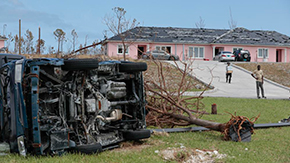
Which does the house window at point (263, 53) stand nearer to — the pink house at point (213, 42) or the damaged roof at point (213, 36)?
the pink house at point (213, 42)

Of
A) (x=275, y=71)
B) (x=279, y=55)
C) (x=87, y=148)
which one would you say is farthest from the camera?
(x=279, y=55)

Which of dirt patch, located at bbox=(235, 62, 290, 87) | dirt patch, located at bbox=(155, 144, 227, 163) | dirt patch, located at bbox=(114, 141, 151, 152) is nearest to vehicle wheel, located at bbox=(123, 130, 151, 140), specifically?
dirt patch, located at bbox=(114, 141, 151, 152)

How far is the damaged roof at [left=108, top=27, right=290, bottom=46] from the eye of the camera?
49219 millimetres

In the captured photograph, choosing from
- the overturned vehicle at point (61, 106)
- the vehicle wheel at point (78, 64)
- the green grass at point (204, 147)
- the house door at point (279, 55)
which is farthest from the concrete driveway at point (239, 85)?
the house door at point (279, 55)

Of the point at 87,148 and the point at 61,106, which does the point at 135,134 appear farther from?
the point at 61,106

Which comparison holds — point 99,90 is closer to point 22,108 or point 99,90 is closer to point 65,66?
point 65,66

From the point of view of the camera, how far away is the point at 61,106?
5.24 meters

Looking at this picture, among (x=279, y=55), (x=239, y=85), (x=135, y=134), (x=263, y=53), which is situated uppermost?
(x=263, y=53)

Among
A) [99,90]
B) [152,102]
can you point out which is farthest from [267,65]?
[99,90]

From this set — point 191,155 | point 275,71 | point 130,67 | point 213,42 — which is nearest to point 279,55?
point 213,42

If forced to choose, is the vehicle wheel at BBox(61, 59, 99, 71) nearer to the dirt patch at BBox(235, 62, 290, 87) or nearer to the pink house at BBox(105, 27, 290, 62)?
the dirt patch at BBox(235, 62, 290, 87)

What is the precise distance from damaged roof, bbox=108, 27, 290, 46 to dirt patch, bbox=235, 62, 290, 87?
41.5 ft

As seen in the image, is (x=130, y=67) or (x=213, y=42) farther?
(x=213, y=42)

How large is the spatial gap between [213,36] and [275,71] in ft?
59.9
